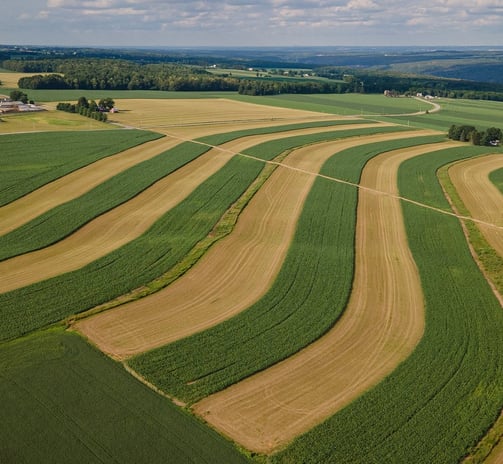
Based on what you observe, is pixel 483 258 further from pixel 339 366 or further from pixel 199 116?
pixel 199 116

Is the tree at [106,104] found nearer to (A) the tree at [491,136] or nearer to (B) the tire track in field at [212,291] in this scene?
(B) the tire track in field at [212,291]

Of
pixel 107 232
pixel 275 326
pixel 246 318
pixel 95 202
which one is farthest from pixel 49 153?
pixel 275 326

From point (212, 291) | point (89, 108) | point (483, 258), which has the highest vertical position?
point (89, 108)

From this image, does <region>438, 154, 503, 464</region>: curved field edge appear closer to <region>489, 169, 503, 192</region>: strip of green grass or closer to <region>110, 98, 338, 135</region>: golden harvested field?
<region>489, 169, 503, 192</region>: strip of green grass

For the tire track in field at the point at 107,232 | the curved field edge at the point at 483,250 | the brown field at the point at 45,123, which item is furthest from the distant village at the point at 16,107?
the curved field edge at the point at 483,250

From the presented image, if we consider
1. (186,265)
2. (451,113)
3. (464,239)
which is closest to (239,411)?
(186,265)
